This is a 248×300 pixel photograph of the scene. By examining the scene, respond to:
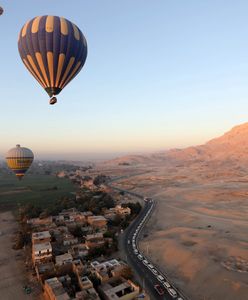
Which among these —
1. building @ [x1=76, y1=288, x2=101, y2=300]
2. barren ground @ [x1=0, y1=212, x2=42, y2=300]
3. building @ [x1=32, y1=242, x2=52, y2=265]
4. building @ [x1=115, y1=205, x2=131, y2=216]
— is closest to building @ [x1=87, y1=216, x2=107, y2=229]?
building @ [x1=115, y1=205, x2=131, y2=216]

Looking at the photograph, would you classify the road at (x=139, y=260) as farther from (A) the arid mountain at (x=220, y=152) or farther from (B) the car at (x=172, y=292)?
(A) the arid mountain at (x=220, y=152)

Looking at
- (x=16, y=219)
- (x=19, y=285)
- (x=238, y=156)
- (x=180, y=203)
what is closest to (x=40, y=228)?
(x=16, y=219)

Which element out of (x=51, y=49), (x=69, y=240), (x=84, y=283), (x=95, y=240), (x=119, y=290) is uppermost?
(x=51, y=49)

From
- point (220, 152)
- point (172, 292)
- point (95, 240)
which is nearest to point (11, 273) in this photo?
point (95, 240)

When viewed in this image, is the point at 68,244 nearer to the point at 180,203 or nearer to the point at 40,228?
the point at 40,228

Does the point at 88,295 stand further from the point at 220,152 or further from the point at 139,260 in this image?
the point at 220,152

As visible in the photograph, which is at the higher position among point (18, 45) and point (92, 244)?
point (18, 45)
